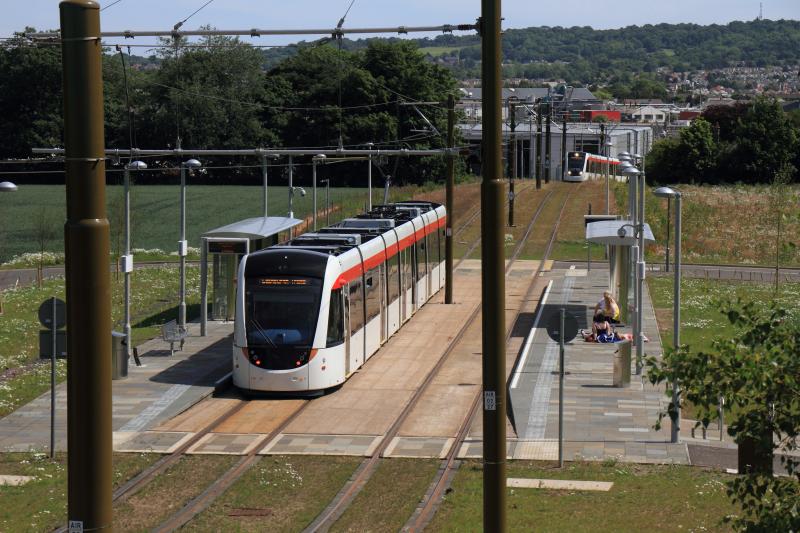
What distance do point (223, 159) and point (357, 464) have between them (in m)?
70.4

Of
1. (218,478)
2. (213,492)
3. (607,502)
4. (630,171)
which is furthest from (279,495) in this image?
(630,171)

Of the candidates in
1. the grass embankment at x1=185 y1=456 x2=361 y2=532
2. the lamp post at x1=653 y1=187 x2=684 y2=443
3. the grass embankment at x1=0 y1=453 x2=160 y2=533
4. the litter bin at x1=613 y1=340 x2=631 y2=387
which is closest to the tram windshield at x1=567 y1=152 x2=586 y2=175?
the litter bin at x1=613 y1=340 x2=631 y2=387

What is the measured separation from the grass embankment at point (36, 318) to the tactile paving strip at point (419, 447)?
22.7 ft

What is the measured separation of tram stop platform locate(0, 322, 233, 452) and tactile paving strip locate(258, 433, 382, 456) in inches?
74.3

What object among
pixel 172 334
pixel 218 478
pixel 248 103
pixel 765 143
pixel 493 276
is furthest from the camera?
pixel 765 143

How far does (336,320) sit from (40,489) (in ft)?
24.3

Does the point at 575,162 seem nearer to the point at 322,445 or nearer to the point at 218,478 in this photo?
the point at 322,445

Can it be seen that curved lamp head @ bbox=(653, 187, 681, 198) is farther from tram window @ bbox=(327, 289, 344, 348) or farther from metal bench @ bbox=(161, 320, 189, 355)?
metal bench @ bbox=(161, 320, 189, 355)

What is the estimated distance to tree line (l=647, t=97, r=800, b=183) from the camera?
87625 mm

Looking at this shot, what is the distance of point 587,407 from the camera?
2069 cm

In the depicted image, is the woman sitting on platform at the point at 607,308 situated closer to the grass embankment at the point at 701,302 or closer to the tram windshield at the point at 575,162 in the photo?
the grass embankment at the point at 701,302

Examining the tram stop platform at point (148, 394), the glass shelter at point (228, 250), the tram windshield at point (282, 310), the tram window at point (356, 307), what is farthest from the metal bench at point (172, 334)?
the tram windshield at point (282, 310)

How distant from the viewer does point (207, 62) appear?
67.9 metres

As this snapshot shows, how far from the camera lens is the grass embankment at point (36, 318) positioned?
74.3 feet
